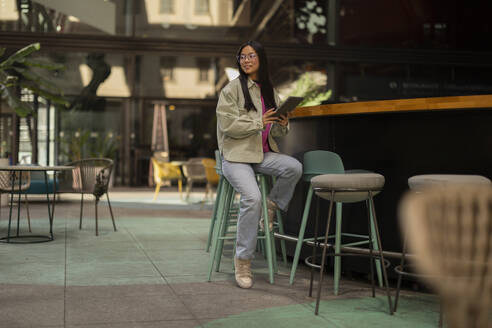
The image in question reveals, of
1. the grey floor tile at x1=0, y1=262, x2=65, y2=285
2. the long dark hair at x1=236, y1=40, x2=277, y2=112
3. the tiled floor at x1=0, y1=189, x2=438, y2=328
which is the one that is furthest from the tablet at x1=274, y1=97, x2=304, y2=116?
the grey floor tile at x1=0, y1=262, x2=65, y2=285

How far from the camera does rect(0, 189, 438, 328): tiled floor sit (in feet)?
10.3

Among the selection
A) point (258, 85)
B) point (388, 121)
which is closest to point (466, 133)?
point (388, 121)

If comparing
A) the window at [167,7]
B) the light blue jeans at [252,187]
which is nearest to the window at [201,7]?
the window at [167,7]

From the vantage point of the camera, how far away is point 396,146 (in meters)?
4.10

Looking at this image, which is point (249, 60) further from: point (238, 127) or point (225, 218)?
point (225, 218)

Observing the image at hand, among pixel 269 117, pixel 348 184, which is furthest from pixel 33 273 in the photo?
pixel 348 184

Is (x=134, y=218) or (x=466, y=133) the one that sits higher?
(x=466, y=133)

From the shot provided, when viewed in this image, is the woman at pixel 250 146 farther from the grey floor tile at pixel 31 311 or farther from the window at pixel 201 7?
the window at pixel 201 7

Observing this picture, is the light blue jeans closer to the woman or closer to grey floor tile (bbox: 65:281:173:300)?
the woman

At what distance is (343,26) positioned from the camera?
12938mm

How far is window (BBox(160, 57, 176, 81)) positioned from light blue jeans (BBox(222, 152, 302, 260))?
9727 mm

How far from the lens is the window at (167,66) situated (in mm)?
13391

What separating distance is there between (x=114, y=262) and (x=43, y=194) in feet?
18.8

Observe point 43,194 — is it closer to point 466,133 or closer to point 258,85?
point 258,85
